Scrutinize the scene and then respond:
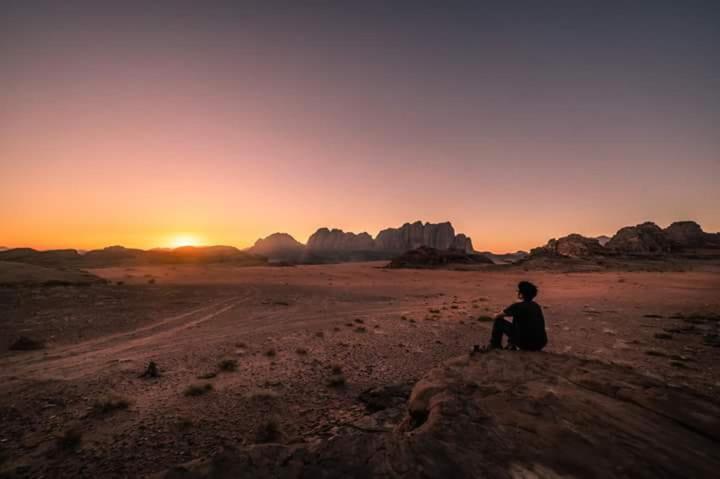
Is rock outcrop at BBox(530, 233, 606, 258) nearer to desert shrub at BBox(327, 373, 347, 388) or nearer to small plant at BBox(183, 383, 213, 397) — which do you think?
desert shrub at BBox(327, 373, 347, 388)

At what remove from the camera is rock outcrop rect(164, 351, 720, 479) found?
3318mm

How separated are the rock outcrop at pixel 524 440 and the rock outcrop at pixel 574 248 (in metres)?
99.2

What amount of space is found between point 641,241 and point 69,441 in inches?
5384

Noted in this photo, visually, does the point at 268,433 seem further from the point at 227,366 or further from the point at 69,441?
the point at 227,366

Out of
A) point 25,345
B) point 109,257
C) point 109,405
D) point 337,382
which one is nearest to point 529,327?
point 337,382

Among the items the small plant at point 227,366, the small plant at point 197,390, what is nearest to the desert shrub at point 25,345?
the small plant at point 227,366

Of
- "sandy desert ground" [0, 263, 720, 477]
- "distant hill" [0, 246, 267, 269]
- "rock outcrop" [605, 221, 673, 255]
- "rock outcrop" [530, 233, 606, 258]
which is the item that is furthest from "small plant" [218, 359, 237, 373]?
"rock outcrop" [605, 221, 673, 255]

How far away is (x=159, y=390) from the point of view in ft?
28.3

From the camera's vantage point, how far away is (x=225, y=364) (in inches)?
414

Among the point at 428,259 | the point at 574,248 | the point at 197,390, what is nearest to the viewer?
the point at 197,390

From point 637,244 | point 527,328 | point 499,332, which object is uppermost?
point 637,244

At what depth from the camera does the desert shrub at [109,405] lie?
735cm

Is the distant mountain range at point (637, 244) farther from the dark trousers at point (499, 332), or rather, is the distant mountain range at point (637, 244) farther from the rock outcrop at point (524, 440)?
the rock outcrop at point (524, 440)

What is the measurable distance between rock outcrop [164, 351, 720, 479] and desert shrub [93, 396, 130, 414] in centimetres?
602
